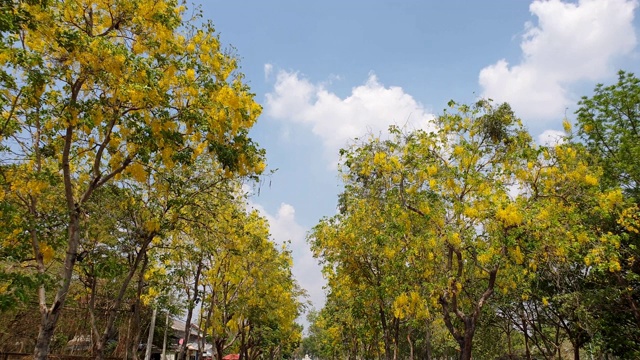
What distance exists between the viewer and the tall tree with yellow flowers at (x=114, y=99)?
18.6ft

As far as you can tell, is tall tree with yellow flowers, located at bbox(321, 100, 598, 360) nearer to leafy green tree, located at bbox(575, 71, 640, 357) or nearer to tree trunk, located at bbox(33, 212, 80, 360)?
leafy green tree, located at bbox(575, 71, 640, 357)

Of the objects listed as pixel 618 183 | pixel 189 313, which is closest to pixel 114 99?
pixel 189 313

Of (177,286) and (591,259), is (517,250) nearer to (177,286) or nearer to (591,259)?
(591,259)

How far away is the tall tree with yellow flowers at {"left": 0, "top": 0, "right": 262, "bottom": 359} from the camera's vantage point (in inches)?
223

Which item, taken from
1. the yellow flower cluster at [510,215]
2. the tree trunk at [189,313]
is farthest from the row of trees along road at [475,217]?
the tree trunk at [189,313]

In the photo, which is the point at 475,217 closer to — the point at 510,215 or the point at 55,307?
the point at 510,215

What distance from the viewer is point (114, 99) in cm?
611

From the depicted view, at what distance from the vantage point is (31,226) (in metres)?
5.84

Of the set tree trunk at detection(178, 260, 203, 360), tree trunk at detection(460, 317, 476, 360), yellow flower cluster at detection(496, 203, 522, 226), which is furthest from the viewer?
tree trunk at detection(178, 260, 203, 360)

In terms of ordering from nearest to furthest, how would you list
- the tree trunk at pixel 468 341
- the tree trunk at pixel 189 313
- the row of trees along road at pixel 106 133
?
the row of trees along road at pixel 106 133 → the tree trunk at pixel 468 341 → the tree trunk at pixel 189 313

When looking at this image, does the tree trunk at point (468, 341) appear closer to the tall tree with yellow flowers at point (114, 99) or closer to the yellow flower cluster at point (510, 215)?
the yellow flower cluster at point (510, 215)

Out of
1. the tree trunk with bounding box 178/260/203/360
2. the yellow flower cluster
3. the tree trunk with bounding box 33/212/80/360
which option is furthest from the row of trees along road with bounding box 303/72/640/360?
the tree trunk with bounding box 33/212/80/360

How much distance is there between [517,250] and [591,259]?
163cm

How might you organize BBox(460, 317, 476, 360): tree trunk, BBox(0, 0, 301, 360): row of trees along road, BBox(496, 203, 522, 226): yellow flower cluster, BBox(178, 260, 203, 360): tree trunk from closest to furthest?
1. BBox(0, 0, 301, 360): row of trees along road
2. BBox(496, 203, 522, 226): yellow flower cluster
3. BBox(460, 317, 476, 360): tree trunk
4. BBox(178, 260, 203, 360): tree trunk
